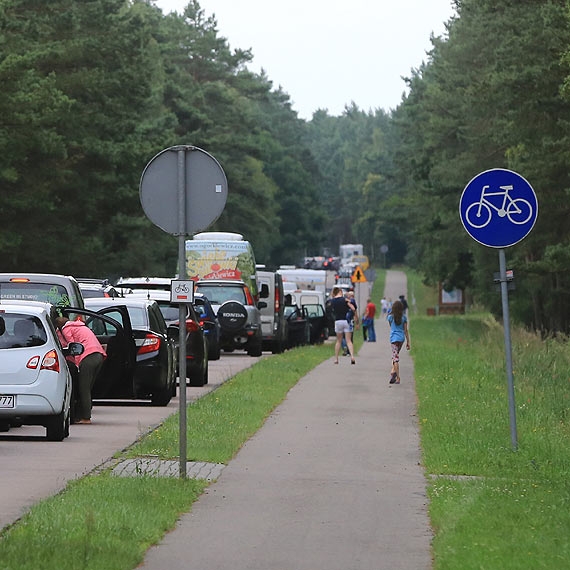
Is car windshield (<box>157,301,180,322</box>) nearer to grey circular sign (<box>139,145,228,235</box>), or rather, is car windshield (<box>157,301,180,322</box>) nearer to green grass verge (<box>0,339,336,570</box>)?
green grass verge (<box>0,339,336,570</box>)

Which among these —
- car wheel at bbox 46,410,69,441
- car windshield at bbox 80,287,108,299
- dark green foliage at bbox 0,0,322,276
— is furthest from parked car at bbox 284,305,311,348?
car wheel at bbox 46,410,69,441

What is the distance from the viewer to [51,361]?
15.6 m

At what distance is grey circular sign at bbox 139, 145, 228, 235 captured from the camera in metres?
12.0

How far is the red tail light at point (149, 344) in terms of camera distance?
67.8 feet

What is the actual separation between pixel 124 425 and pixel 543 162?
Answer: 91.3 feet

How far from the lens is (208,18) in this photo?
348ft

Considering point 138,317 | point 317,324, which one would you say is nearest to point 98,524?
point 138,317

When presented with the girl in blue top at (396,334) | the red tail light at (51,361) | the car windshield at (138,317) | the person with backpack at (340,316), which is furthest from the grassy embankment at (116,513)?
the person with backpack at (340,316)

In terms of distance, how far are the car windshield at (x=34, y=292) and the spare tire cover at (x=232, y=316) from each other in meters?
15.4

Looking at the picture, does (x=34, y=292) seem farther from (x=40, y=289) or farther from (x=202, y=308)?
(x=202, y=308)

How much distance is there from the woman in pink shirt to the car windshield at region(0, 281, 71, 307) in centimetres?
179

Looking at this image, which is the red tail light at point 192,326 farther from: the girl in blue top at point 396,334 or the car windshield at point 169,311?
the girl in blue top at point 396,334

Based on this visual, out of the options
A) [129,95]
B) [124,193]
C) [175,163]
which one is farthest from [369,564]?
[129,95]

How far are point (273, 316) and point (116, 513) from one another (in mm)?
32258
